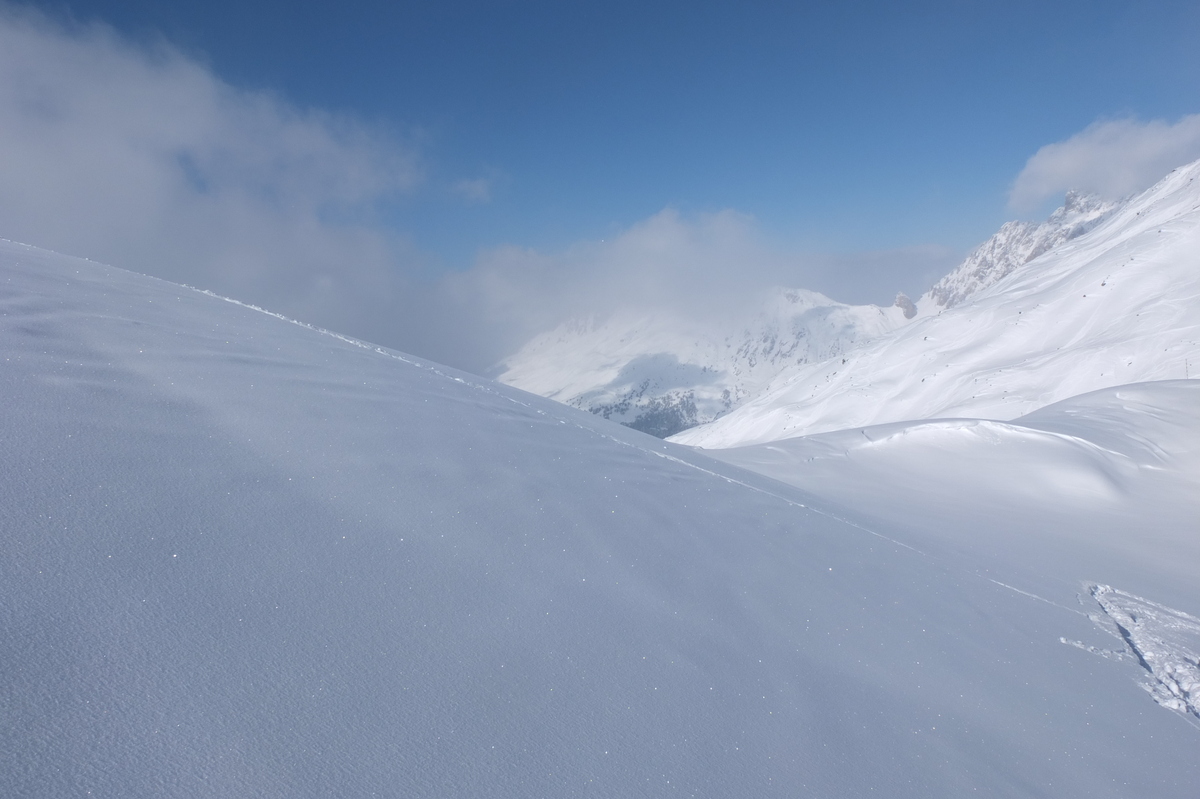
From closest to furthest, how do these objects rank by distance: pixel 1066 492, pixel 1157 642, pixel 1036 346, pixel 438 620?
1. pixel 438 620
2. pixel 1157 642
3. pixel 1066 492
4. pixel 1036 346

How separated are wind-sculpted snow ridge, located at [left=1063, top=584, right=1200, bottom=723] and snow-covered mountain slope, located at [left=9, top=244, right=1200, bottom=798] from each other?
0.05 meters

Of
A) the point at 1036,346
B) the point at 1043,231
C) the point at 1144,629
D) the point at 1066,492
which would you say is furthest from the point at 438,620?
the point at 1043,231

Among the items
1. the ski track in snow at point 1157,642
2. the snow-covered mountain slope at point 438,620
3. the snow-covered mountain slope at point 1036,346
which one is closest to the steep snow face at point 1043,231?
the snow-covered mountain slope at point 1036,346

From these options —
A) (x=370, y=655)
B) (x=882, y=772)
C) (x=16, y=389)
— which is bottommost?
(x=882, y=772)

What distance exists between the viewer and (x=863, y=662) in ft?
13.2

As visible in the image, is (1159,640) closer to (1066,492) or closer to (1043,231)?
(1066,492)

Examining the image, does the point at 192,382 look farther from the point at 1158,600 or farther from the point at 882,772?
the point at 1158,600

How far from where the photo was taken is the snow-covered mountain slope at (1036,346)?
24.5m

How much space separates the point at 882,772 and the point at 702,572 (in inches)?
63.8

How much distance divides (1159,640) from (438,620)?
6.18 m

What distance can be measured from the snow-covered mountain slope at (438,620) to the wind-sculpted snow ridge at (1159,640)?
5cm

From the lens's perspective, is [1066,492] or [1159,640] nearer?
[1159,640]

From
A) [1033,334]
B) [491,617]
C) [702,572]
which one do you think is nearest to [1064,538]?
[702,572]

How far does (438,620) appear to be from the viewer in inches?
118
